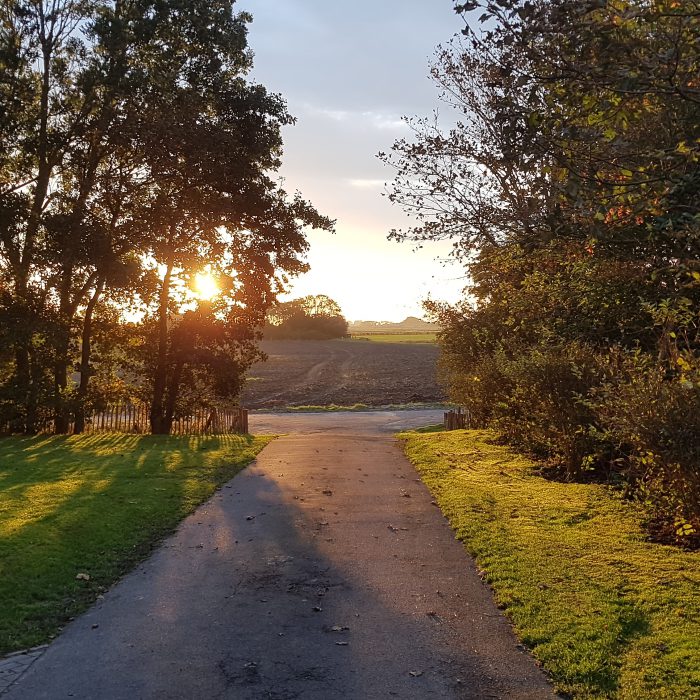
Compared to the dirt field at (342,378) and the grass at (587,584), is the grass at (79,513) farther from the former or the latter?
the dirt field at (342,378)

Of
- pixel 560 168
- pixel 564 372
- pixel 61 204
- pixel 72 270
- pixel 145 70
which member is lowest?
pixel 564 372

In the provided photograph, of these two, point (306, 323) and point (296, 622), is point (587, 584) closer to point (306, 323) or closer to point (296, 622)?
point (296, 622)

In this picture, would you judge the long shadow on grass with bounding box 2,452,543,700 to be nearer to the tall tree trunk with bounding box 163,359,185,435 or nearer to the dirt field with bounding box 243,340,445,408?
the tall tree trunk with bounding box 163,359,185,435

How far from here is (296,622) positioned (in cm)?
546

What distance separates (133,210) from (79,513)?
1642cm

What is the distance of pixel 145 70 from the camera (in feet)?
73.4

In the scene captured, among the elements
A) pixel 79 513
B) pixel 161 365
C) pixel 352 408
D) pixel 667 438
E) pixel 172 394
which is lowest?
pixel 352 408

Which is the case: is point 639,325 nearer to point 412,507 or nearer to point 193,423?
point 412,507

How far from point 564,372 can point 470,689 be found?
785cm

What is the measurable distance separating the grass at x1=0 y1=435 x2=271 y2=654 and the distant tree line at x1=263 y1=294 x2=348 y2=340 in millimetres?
100210

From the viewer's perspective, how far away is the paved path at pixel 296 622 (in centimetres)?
441

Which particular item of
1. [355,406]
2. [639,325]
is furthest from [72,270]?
[355,406]

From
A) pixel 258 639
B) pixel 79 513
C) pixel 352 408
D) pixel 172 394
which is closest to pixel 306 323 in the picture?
pixel 352 408

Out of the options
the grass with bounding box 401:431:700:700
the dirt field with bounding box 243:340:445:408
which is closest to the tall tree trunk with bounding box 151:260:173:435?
the dirt field with bounding box 243:340:445:408
